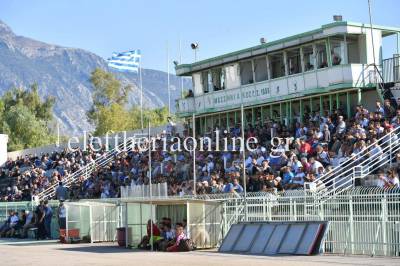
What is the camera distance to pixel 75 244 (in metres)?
33.6

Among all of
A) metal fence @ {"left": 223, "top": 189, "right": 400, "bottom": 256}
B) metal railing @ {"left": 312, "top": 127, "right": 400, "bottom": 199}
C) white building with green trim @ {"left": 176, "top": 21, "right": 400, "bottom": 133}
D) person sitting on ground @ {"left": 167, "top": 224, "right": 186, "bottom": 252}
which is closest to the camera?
metal fence @ {"left": 223, "top": 189, "right": 400, "bottom": 256}

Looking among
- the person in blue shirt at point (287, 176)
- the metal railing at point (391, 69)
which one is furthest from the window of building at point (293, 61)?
the person in blue shirt at point (287, 176)

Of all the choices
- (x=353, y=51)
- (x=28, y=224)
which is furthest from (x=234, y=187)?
(x=28, y=224)

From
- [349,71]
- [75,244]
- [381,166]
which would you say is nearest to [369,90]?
[349,71]

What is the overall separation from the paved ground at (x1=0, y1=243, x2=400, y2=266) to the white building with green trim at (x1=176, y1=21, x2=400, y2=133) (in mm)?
12370

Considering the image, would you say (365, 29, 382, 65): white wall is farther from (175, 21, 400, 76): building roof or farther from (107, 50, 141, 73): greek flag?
(107, 50, 141, 73): greek flag

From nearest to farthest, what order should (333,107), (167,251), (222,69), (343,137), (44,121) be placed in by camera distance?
(167,251)
(343,137)
(333,107)
(222,69)
(44,121)

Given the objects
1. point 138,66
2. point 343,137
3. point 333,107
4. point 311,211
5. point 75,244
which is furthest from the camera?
point 138,66

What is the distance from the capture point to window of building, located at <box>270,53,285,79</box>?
39.6 metres

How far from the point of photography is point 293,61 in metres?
38.7

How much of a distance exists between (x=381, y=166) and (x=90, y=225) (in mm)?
12758

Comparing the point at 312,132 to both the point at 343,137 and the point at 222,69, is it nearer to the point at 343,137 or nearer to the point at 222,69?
the point at 343,137

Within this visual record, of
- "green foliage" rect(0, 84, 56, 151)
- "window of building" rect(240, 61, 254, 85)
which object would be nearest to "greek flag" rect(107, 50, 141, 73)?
"window of building" rect(240, 61, 254, 85)

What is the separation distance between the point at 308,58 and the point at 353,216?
15.3 m
